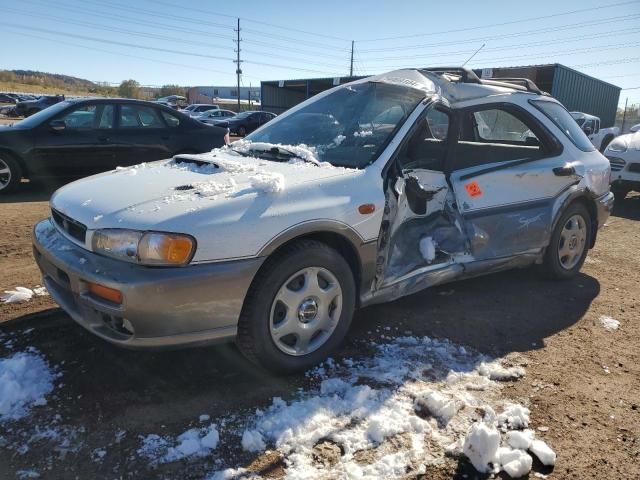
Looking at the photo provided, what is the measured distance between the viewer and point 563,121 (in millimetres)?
4559

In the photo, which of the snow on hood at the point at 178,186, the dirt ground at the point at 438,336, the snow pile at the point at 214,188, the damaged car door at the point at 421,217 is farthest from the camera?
the damaged car door at the point at 421,217

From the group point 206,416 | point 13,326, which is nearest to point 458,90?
point 206,416

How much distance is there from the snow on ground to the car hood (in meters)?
1.03

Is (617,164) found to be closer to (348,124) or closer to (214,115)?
(348,124)

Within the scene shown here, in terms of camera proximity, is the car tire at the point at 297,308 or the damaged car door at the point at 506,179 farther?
the damaged car door at the point at 506,179

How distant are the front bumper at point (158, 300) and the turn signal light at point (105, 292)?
2 cm

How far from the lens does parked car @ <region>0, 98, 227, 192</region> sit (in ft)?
23.7

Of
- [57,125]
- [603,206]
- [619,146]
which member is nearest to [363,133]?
[603,206]

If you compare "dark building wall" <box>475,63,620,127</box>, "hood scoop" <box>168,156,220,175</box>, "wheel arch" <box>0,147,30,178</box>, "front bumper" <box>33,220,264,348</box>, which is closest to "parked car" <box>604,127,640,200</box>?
"hood scoop" <box>168,156,220,175</box>

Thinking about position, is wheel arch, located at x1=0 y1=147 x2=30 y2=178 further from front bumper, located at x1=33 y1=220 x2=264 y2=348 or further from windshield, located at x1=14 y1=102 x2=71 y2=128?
front bumper, located at x1=33 y1=220 x2=264 y2=348

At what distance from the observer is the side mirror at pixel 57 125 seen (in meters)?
7.34

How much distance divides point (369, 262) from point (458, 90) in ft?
5.45

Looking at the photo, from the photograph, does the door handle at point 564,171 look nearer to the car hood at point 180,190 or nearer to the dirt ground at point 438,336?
the dirt ground at point 438,336

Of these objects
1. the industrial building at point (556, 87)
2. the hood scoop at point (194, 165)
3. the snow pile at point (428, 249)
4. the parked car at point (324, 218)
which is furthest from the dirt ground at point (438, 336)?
the industrial building at point (556, 87)
